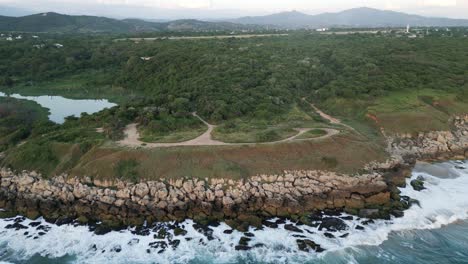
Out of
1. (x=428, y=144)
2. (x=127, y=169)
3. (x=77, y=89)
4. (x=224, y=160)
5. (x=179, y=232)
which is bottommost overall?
(x=179, y=232)

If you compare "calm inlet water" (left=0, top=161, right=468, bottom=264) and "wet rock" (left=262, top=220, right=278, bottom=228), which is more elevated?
"wet rock" (left=262, top=220, right=278, bottom=228)

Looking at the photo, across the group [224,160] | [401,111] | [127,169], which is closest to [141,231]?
[127,169]

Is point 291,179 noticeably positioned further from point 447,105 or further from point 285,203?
point 447,105

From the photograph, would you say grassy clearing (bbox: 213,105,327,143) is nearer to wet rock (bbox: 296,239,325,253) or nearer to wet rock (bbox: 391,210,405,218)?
wet rock (bbox: 391,210,405,218)

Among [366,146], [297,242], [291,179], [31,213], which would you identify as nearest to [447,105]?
[366,146]

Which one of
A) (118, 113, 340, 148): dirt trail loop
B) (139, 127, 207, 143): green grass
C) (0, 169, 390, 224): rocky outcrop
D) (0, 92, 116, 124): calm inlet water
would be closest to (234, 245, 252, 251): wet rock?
(0, 169, 390, 224): rocky outcrop

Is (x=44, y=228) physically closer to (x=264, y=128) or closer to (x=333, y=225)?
(x=333, y=225)

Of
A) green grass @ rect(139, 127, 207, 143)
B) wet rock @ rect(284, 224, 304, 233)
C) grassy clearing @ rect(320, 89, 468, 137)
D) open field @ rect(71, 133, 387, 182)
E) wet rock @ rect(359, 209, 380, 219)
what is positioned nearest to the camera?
wet rock @ rect(284, 224, 304, 233)
